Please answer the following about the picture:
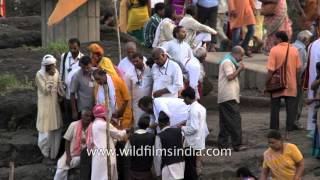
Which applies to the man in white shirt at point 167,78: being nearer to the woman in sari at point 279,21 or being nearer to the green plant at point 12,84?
the green plant at point 12,84

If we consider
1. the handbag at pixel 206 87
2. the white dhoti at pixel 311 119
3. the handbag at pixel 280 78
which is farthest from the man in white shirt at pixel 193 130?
the handbag at pixel 206 87

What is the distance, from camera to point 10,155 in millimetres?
12383

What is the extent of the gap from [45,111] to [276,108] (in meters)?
3.36

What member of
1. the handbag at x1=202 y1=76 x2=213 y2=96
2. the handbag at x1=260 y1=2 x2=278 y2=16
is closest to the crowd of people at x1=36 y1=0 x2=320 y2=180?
the handbag at x1=202 y1=76 x2=213 y2=96

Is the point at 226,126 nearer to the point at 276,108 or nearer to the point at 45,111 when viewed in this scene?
the point at 276,108

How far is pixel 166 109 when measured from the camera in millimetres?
10844

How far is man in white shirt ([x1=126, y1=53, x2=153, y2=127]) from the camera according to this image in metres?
11.7

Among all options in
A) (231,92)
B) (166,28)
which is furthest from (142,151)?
(166,28)

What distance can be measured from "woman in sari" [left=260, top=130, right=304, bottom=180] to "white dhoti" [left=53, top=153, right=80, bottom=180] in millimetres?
2795

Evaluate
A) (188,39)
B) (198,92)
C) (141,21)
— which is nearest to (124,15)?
(141,21)

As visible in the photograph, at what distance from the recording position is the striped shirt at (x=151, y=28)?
13875mm

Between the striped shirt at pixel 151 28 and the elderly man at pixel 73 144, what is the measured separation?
10.6 feet

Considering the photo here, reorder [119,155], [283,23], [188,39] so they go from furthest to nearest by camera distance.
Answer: [283,23] < [188,39] < [119,155]

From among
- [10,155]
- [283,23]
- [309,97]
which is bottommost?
[10,155]
